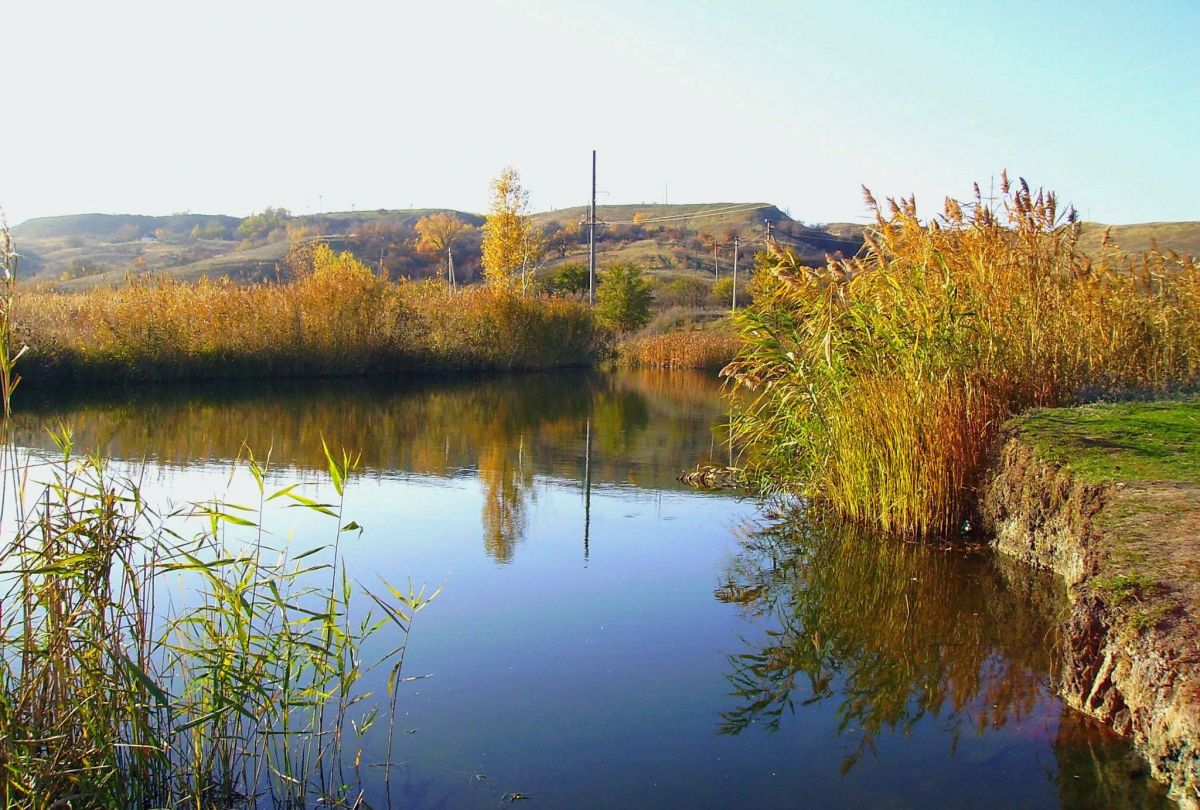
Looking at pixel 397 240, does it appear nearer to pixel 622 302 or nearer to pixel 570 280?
pixel 570 280

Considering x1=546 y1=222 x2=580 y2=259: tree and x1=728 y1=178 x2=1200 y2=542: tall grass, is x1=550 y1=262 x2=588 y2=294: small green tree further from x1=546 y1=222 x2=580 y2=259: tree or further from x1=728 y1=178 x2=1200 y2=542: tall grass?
x1=728 y1=178 x2=1200 y2=542: tall grass

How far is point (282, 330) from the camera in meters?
20.5

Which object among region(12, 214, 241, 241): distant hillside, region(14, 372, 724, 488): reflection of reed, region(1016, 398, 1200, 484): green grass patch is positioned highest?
region(12, 214, 241, 241): distant hillside

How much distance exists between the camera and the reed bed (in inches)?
1168

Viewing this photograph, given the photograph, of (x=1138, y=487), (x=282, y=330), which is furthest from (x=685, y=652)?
(x=282, y=330)

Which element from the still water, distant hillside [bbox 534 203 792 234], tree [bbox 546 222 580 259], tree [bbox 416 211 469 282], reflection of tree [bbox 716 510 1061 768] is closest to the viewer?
the still water

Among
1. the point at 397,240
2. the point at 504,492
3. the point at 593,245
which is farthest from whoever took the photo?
the point at 397,240

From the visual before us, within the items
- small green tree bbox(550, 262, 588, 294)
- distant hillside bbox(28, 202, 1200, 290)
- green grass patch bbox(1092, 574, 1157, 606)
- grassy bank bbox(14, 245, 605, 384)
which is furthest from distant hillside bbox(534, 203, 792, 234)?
green grass patch bbox(1092, 574, 1157, 606)

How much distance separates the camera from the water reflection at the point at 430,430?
A: 10336mm

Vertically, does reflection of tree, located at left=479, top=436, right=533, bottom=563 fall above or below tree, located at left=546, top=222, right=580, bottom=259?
below

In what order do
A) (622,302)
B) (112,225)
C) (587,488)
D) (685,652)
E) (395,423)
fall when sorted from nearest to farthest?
(685,652) → (587,488) → (395,423) → (622,302) → (112,225)

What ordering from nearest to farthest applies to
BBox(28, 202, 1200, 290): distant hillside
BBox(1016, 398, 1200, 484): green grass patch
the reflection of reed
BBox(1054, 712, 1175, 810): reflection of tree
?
BBox(1054, 712, 1175, 810): reflection of tree, BBox(1016, 398, 1200, 484): green grass patch, the reflection of reed, BBox(28, 202, 1200, 290): distant hillside

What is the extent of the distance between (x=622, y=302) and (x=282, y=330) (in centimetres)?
1540

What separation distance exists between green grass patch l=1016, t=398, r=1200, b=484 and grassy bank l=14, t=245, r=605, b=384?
15.2 m
